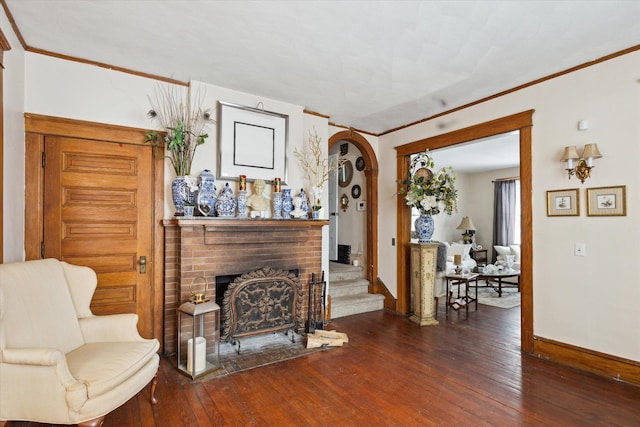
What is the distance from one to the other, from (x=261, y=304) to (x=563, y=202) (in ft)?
10.1

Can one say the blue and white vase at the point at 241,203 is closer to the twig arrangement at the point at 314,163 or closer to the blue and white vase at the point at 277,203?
the blue and white vase at the point at 277,203

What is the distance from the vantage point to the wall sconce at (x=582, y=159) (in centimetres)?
274

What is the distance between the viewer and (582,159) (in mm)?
2826

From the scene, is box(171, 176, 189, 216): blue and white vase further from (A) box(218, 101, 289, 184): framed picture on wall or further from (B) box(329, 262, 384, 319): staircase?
(B) box(329, 262, 384, 319): staircase

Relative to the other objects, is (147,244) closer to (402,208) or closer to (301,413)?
(301,413)

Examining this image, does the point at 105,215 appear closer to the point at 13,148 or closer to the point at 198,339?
the point at 13,148

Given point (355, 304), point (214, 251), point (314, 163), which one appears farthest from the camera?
point (355, 304)

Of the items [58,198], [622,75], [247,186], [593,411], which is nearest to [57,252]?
[58,198]

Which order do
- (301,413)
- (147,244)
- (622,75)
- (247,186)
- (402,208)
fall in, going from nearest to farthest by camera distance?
(301,413) → (622,75) → (147,244) → (247,186) → (402,208)

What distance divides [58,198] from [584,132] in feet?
15.3

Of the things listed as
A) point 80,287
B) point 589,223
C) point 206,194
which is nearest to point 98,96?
point 206,194

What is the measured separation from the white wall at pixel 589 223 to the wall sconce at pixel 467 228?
15.7 feet

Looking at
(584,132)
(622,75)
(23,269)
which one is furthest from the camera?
(584,132)

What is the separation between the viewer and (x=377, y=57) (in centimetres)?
276
